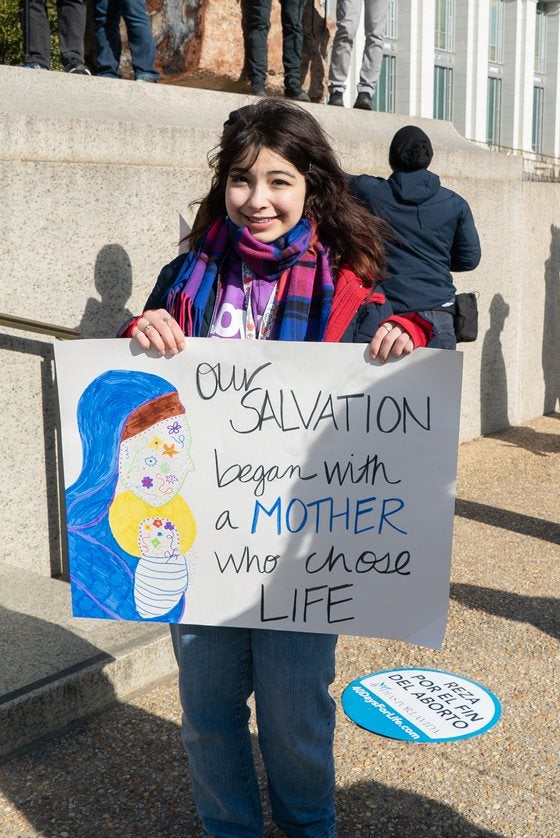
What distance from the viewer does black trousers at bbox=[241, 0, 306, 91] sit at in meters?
7.28

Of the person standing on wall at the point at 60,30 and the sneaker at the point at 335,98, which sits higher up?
the person standing on wall at the point at 60,30

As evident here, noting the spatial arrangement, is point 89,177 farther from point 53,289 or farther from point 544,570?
point 544,570

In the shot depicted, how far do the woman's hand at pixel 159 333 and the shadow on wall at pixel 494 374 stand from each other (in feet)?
19.6

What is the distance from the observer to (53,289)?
4.39 metres

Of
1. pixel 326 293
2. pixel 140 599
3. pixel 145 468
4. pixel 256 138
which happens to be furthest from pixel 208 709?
pixel 256 138

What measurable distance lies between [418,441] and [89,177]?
2.78 m

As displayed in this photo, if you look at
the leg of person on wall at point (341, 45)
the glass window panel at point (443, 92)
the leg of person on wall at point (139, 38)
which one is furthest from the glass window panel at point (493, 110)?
the leg of person on wall at point (139, 38)

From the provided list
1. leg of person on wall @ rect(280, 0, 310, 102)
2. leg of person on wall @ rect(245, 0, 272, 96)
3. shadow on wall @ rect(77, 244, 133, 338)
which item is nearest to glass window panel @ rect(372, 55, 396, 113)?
leg of person on wall @ rect(280, 0, 310, 102)

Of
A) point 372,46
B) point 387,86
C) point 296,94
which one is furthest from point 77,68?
point 387,86

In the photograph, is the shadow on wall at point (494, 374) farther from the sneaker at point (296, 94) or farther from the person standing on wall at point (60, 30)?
the person standing on wall at point (60, 30)

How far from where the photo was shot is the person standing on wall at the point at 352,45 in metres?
8.27

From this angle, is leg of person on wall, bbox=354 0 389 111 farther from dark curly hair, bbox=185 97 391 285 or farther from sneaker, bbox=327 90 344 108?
dark curly hair, bbox=185 97 391 285

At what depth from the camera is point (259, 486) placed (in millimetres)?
2275

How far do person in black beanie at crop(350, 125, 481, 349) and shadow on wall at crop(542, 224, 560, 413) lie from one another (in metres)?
3.58
